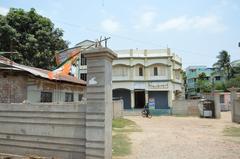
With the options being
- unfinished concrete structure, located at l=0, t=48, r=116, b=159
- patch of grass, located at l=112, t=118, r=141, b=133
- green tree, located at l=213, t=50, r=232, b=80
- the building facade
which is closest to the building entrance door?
patch of grass, located at l=112, t=118, r=141, b=133

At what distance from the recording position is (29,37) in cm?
2153

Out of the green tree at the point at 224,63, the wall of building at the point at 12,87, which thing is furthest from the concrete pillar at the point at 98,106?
the green tree at the point at 224,63

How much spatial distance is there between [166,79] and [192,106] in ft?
21.8

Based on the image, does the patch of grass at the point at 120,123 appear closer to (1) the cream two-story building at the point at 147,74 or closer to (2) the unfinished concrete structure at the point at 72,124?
(2) the unfinished concrete structure at the point at 72,124

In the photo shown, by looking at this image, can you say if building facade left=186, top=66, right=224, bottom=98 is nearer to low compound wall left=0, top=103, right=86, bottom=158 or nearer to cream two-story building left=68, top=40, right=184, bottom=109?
cream two-story building left=68, top=40, right=184, bottom=109

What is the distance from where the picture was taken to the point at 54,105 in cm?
670

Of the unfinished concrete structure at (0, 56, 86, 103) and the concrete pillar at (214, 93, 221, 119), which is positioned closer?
the unfinished concrete structure at (0, 56, 86, 103)

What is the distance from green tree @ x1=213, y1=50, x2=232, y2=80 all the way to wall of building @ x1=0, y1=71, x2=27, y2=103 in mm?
47053

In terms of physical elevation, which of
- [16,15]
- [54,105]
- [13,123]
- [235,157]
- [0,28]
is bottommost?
Result: [235,157]

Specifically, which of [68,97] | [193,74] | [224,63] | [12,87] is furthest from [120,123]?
[193,74]

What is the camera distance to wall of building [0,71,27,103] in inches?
431

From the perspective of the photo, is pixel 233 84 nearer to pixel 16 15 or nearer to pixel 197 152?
pixel 16 15

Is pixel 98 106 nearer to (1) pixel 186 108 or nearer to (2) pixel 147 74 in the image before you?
(1) pixel 186 108

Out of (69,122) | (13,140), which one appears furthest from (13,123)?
(69,122)
